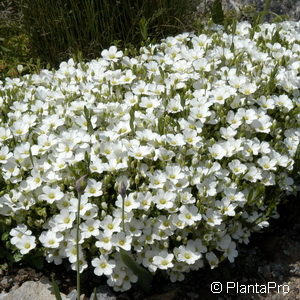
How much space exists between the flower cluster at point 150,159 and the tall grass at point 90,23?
0.97 m

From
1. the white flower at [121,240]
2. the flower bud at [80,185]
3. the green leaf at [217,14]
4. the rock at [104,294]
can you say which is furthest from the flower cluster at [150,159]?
the green leaf at [217,14]

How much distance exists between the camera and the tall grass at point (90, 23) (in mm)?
4320

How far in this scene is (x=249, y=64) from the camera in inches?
136

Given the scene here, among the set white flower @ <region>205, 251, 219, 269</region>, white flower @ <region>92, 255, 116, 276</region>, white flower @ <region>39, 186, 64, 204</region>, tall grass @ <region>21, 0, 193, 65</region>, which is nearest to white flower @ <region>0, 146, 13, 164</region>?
white flower @ <region>39, 186, 64, 204</region>

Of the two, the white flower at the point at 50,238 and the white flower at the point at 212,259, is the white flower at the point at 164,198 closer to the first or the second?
the white flower at the point at 212,259

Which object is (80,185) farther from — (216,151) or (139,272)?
(216,151)

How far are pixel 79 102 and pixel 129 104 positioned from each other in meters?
0.29

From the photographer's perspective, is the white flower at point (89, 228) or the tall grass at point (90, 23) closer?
the white flower at point (89, 228)

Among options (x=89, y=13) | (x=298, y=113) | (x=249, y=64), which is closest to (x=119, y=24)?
(x=89, y=13)

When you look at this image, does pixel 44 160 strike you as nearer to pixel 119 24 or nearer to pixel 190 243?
pixel 190 243
